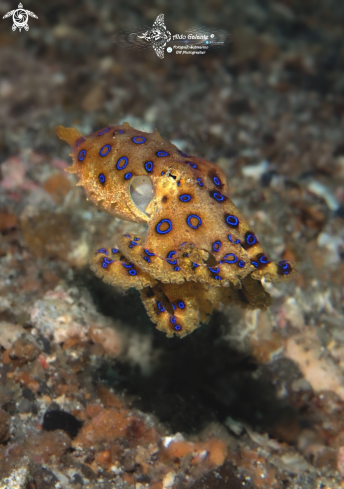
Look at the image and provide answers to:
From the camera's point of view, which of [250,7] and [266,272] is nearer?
[266,272]

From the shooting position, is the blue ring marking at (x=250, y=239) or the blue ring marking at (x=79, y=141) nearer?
the blue ring marking at (x=250, y=239)

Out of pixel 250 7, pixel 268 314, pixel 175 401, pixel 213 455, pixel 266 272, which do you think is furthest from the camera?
pixel 250 7

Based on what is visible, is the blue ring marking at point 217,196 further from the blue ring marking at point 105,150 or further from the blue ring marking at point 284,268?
the blue ring marking at point 105,150

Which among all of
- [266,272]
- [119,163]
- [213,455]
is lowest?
[213,455]

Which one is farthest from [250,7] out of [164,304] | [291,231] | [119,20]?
[164,304]

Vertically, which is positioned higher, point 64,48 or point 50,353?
point 64,48

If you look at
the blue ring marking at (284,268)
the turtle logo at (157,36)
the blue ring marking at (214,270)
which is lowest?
the blue ring marking at (284,268)

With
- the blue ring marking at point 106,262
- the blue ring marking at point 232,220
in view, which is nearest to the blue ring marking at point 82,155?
the blue ring marking at point 106,262

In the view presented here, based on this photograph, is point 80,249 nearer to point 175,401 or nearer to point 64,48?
point 175,401

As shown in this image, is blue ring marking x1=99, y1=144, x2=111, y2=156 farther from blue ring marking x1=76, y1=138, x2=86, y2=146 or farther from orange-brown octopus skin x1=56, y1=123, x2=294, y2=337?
blue ring marking x1=76, y1=138, x2=86, y2=146
